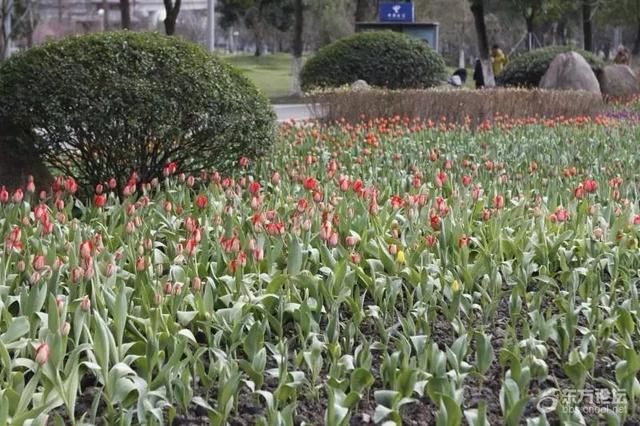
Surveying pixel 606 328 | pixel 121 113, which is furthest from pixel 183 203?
pixel 606 328

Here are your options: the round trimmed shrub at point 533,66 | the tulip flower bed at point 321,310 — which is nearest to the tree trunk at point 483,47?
the round trimmed shrub at point 533,66

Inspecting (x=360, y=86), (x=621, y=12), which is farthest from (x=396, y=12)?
(x=621, y=12)

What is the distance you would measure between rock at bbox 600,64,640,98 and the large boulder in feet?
6.31

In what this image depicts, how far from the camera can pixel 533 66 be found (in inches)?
1022

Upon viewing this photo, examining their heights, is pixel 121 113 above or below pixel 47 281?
above

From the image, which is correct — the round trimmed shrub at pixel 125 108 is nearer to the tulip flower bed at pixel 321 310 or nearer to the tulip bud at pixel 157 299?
the tulip flower bed at pixel 321 310

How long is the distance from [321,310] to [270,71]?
2049 inches

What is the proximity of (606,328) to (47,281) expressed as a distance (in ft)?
6.99

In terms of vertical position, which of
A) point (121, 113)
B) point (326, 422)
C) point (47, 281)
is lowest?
point (326, 422)

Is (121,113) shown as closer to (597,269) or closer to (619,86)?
(597,269)

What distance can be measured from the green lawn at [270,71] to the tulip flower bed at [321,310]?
26.0 m

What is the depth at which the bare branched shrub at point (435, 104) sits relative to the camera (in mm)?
13922

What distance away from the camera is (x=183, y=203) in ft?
19.8

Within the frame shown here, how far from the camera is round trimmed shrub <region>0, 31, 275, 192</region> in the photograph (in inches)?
277
